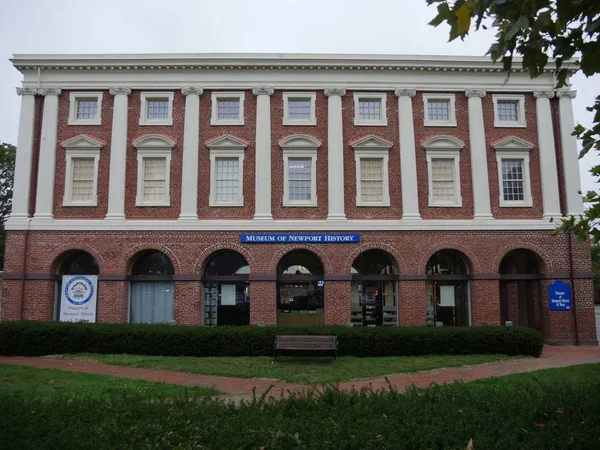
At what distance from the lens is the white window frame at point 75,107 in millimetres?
22922

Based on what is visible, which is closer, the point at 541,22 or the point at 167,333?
the point at 541,22

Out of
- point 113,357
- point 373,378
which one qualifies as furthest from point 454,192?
point 113,357

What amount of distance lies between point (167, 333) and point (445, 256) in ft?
40.2

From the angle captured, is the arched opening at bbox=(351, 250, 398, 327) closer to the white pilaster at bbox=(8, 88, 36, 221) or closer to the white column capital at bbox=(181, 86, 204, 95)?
the white column capital at bbox=(181, 86, 204, 95)

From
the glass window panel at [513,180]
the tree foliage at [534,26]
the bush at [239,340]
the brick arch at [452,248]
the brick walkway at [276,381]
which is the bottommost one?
the brick walkway at [276,381]

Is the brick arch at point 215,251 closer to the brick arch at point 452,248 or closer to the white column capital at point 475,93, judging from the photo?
the brick arch at point 452,248

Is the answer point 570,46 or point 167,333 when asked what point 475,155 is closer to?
point 167,333

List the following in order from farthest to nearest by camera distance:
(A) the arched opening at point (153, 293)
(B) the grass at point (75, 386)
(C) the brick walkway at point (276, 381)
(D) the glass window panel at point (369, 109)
→ 1. (D) the glass window panel at point (369, 109)
2. (A) the arched opening at point (153, 293)
3. (C) the brick walkway at point (276, 381)
4. (B) the grass at point (75, 386)

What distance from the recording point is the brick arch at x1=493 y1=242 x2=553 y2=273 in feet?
72.9

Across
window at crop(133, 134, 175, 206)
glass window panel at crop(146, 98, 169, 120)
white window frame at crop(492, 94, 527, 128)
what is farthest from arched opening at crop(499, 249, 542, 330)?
glass window panel at crop(146, 98, 169, 120)

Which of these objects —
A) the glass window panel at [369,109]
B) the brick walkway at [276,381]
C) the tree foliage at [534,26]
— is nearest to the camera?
the tree foliage at [534,26]

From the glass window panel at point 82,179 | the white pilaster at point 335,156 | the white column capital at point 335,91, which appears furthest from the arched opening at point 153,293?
the white column capital at point 335,91

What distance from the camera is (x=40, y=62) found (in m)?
22.7

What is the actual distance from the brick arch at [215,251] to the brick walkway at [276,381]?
20.8 ft
